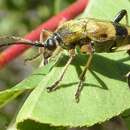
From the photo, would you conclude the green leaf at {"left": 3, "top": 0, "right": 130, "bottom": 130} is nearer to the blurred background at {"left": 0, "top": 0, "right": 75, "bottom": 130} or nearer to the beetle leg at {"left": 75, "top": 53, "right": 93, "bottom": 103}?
the beetle leg at {"left": 75, "top": 53, "right": 93, "bottom": 103}

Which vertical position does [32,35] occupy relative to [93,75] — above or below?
above

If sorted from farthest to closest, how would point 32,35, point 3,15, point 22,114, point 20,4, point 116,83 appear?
point 3,15 < point 20,4 < point 32,35 < point 116,83 < point 22,114

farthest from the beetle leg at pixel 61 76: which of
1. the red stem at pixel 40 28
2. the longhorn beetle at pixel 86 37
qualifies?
the red stem at pixel 40 28

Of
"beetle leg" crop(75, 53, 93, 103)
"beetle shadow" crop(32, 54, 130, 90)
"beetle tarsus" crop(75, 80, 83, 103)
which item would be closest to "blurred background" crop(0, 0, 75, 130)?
"beetle shadow" crop(32, 54, 130, 90)

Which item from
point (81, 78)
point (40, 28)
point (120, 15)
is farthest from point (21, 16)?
point (81, 78)

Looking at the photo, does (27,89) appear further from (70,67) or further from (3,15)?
(3,15)

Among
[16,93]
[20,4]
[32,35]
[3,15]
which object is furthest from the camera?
[3,15]

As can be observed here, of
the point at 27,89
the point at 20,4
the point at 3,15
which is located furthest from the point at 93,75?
the point at 3,15

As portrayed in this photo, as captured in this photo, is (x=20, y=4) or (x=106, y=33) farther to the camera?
(x=20, y=4)
